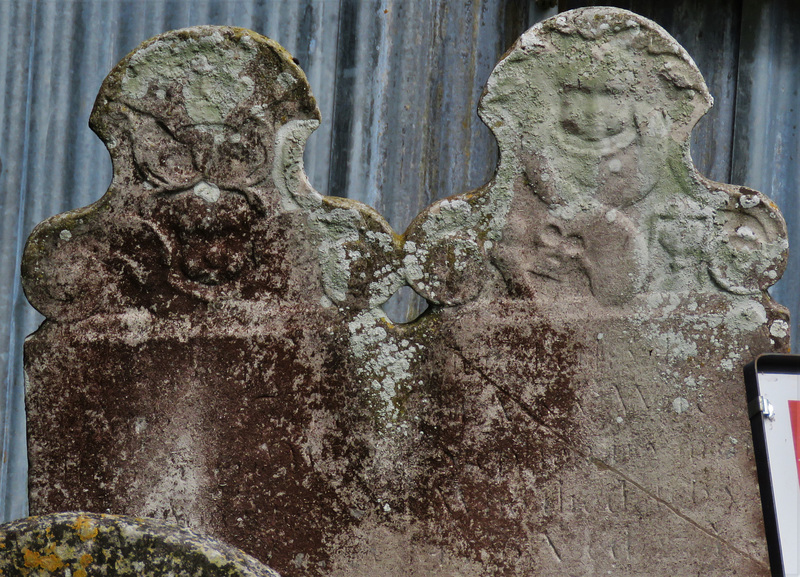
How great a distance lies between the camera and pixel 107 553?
1.40m

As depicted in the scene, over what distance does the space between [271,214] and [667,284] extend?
1016 mm

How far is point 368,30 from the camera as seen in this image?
3.26m

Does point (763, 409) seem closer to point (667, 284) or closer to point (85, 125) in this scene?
point (667, 284)

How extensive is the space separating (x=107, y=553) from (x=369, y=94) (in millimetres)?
2285

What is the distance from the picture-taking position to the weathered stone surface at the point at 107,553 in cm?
139

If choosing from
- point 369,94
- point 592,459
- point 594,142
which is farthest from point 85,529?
point 369,94

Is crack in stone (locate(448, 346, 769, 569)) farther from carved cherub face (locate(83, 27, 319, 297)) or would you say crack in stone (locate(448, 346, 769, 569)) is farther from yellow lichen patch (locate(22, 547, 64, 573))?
yellow lichen patch (locate(22, 547, 64, 573))

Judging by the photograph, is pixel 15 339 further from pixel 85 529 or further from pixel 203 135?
pixel 85 529

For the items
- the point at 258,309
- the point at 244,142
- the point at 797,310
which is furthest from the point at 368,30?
the point at 797,310

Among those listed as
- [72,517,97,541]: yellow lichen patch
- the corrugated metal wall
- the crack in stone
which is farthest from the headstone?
the corrugated metal wall

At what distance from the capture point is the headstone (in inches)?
78.7

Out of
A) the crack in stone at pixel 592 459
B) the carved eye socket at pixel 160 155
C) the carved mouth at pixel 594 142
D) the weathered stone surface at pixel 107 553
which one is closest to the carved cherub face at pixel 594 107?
the carved mouth at pixel 594 142

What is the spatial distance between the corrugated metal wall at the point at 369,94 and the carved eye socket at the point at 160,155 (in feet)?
4.18

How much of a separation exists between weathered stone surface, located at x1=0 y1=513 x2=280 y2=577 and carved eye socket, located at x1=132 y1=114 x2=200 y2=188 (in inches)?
35.3
